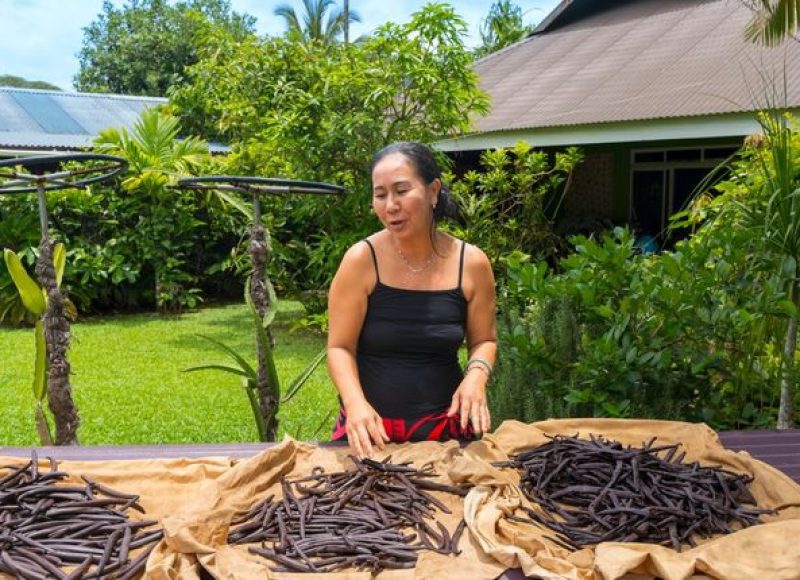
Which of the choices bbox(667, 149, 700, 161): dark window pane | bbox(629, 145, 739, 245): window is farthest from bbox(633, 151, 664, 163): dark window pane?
bbox(667, 149, 700, 161): dark window pane

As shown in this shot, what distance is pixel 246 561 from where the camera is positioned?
1700 millimetres

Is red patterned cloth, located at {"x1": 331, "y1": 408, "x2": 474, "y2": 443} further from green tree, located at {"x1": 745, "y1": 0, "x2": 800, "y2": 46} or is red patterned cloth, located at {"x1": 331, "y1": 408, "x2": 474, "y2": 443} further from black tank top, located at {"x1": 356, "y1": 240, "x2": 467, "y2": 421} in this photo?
green tree, located at {"x1": 745, "y1": 0, "x2": 800, "y2": 46}

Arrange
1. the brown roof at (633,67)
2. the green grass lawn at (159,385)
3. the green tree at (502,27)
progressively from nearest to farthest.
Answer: the green grass lawn at (159,385)
the brown roof at (633,67)
the green tree at (502,27)

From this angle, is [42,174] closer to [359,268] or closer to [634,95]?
[359,268]

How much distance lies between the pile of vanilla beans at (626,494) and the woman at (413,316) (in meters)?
0.41

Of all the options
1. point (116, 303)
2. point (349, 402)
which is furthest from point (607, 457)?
point (116, 303)

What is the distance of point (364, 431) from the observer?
91.2 inches

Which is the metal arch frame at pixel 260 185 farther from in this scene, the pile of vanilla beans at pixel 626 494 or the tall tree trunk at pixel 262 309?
the pile of vanilla beans at pixel 626 494

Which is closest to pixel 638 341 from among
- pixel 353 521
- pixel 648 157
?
pixel 353 521

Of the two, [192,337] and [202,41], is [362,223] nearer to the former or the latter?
[192,337]

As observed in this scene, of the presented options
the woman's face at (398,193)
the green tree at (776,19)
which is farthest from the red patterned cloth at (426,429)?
the green tree at (776,19)

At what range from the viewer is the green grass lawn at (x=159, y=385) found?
6.05 metres

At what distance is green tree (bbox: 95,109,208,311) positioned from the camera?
10.8m

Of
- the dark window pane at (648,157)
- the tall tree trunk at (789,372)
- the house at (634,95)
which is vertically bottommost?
the tall tree trunk at (789,372)
